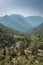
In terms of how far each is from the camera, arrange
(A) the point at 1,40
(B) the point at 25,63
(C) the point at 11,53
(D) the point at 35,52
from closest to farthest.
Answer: (B) the point at 25,63
(C) the point at 11,53
(D) the point at 35,52
(A) the point at 1,40

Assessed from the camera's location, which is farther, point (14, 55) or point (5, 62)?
point (14, 55)

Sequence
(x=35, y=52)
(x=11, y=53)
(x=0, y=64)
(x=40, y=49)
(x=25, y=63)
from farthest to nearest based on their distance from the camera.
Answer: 1. (x=40, y=49)
2. (x=35, y=52)
3. (x=11, y=53)
4. (x=25, y=63)
5. (x=0, y=64)

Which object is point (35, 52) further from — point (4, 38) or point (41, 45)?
point (4, 38)

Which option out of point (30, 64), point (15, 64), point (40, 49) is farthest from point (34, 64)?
point (40, 49)

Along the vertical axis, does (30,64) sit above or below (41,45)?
below

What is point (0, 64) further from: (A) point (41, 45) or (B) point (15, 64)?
(A) point (41, 45)

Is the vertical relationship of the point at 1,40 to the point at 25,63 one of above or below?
above

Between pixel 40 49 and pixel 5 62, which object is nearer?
pixel 5 62

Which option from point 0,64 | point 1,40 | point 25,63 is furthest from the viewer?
point 1,40

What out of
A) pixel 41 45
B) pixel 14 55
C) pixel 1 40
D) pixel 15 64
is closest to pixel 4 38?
pixel 1 40
